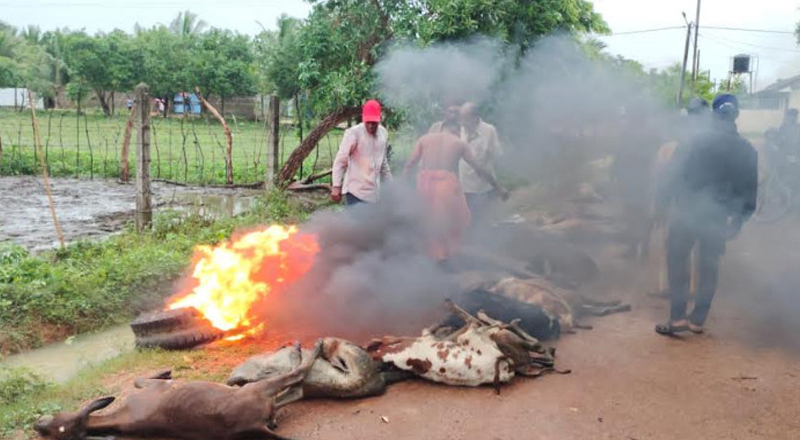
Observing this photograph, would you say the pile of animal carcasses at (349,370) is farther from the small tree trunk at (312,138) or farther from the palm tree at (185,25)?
the palm tree at (185,25)

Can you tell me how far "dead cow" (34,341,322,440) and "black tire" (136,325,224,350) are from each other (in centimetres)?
138

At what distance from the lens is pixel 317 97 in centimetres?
1175

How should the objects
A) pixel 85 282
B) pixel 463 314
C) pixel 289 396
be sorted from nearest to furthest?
1. pixel 289 396
2. pixel 463 314
3. pixel 85 282

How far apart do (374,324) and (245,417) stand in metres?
2.22

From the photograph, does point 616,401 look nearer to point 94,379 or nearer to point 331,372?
point 331,372

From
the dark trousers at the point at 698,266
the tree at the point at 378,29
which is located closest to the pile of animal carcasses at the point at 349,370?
the dark trousers at the point at 698,266

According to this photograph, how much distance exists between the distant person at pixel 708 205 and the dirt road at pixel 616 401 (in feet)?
1.15

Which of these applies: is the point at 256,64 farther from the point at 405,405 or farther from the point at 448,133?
the point at 405,405

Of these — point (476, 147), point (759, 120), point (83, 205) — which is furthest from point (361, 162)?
point (759, 120)

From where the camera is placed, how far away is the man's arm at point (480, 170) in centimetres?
704

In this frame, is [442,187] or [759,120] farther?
[759,120]

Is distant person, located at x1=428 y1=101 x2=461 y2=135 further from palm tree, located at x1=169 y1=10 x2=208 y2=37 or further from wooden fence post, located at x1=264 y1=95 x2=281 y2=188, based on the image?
palm tree, located at x1=169 y1=10 x2=208 y2=37

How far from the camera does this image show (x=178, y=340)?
5.36 metres

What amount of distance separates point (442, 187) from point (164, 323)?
3038 millimetres
